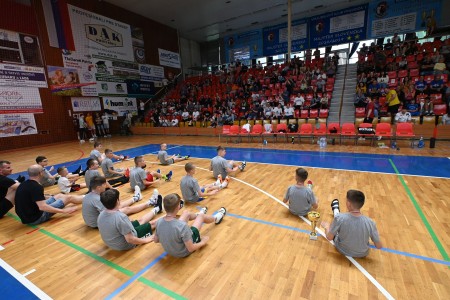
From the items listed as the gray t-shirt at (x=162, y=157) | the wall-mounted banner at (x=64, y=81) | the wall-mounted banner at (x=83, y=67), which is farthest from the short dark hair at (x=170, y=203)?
the wall-mounted banner at (x=83, y=67)

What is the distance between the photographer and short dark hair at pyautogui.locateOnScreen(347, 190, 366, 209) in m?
2.62

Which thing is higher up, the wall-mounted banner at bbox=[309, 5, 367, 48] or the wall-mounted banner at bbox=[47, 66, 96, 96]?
the wall-mounted banner at bbox=[309, 5, 367, 48]

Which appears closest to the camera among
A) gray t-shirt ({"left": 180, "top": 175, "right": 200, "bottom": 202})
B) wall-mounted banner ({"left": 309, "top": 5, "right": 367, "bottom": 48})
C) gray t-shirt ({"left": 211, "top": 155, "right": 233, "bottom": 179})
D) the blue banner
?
gray t-shirt ({"left": 180, "top": 175, "right": 200, "bottom": 202})

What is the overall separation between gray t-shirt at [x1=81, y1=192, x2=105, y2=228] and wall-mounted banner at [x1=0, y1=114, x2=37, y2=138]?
42.4ft

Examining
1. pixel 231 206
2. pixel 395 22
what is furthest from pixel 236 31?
pixel 231 206

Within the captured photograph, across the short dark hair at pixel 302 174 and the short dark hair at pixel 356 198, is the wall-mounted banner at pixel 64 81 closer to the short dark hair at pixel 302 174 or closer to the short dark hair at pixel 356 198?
the short dark hair at pixel 302 174

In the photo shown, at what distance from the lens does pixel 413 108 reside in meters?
10.5

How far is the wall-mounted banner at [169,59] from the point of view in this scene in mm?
21448

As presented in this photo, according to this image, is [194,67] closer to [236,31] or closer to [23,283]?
[236,31]

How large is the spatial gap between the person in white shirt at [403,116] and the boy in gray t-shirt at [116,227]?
10948mm

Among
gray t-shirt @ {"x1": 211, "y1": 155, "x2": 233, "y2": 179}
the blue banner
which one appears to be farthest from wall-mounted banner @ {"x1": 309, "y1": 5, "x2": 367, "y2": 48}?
gray t-shirt @ {"x1": 211, "y1": 155, "x2": 233, "y2": 179}

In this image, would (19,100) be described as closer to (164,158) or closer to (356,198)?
(164,158)

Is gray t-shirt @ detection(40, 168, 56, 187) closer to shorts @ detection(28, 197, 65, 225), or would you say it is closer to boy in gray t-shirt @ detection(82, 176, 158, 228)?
→ shorts @ detection(28, 197, 65, 225)

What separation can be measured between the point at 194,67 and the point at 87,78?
11095 mm
